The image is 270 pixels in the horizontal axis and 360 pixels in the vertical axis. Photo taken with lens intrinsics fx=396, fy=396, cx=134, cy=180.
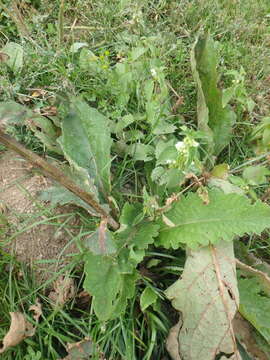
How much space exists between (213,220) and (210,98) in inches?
28.4

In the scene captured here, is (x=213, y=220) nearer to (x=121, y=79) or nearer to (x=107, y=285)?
(x=107, y=285)

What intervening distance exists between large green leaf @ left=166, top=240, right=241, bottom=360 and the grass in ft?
0.36

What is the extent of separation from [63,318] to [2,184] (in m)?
0.69

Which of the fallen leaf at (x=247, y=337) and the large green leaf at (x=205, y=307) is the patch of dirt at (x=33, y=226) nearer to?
the large green leaf at (x=205, y=307)

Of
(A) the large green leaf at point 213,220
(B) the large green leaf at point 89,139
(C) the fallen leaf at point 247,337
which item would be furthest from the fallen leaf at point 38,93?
(C) the fallen leaf at point 247,337

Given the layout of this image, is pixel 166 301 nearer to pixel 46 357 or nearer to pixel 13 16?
pixel 46 357

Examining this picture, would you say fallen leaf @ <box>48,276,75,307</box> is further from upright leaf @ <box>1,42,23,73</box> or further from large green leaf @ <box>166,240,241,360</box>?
upright leaf @ <box>1,42,23,73</box>

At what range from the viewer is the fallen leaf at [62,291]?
1.64 metres

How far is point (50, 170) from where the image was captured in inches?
51.6

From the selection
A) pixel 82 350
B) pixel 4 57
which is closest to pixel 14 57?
pixel 4 57

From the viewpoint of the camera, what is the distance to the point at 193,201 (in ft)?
5.51

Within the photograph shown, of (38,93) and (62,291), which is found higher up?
(38,93)

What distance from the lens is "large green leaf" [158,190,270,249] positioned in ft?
5.13

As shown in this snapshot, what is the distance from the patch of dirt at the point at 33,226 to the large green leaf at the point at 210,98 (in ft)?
2.73
